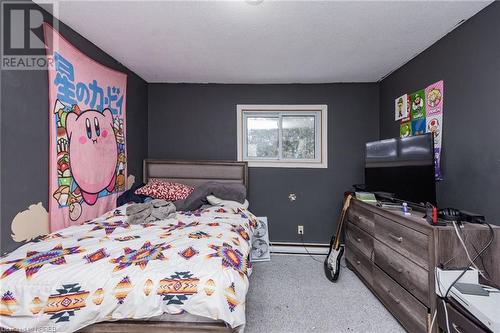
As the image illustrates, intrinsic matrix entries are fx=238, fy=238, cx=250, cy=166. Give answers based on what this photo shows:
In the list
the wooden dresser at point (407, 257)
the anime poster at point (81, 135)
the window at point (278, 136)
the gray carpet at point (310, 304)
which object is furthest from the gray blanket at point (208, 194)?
the wooden dresser at point (407, 257)

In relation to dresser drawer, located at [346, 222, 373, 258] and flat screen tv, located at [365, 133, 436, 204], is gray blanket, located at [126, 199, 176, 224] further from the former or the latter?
flat screen tv, located at [365, 133, 436, 204]

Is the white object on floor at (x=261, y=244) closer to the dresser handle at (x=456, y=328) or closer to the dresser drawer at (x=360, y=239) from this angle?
the dresser drawer at (x=360, y=239)

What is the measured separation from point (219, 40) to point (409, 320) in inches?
110

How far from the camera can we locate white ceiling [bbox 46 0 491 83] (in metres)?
1.77

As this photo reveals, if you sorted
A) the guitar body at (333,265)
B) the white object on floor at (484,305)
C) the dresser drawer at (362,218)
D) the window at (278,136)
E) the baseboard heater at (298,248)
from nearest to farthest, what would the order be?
the white object on floor at (484,305) → the dresser drawer at (362,218) → the guitar body at (333,265) → the baseboard heater at (298,248) → the window at (278,136)

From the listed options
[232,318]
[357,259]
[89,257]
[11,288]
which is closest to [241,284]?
[232,318]

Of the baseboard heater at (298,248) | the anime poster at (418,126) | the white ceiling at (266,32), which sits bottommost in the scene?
the baseboard heater at (298,248)

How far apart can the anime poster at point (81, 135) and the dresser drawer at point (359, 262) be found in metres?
2.80

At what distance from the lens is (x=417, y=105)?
99.2 inches

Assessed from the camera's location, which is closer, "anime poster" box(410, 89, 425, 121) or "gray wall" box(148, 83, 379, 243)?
"anime poster" box(410, 89, 425, 121)

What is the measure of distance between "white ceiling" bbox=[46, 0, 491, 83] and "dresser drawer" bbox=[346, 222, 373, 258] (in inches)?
75.3

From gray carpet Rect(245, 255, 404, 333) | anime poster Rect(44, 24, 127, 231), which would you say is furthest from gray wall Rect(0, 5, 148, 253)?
gray carpet Rect(245, 255, 404, 333)

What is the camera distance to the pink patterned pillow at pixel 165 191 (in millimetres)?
2939

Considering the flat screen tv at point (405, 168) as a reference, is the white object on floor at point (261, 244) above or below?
below
